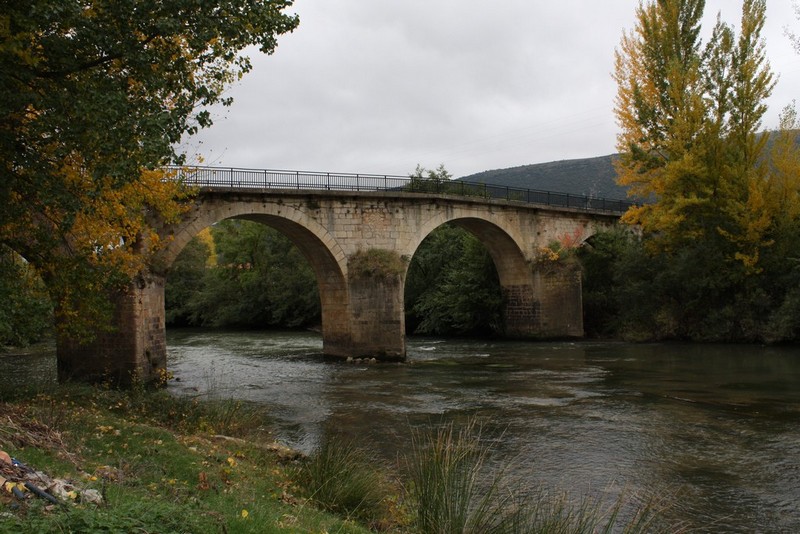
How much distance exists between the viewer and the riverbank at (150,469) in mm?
3579

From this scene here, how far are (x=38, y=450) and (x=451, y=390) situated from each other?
10753mm

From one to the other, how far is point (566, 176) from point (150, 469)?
349ft

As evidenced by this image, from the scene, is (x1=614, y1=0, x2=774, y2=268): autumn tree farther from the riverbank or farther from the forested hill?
the forested hill

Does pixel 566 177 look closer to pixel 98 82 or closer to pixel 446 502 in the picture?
pixel 98 82

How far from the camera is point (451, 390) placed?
15.3 metres

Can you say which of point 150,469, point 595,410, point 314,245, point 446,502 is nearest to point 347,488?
point 446,502

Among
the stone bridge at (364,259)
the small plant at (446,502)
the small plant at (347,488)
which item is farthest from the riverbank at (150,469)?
the stone bridge at (364,259)

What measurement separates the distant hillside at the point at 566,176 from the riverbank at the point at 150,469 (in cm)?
8992

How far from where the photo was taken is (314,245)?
22.8 m

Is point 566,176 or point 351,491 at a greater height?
point 566,176

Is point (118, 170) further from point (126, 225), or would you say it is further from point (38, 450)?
point (126, 225)

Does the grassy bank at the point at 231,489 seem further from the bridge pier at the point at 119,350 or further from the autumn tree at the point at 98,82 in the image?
the bridge pier at the point at 119,350

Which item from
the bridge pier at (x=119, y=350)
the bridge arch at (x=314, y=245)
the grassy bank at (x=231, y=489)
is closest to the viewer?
the grassy bank at (x=231, y=489)

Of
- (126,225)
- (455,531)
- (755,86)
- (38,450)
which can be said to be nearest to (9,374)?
(126,225)
